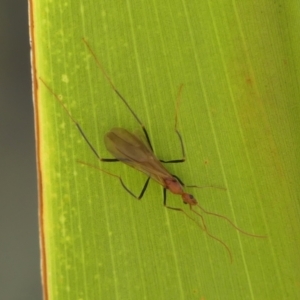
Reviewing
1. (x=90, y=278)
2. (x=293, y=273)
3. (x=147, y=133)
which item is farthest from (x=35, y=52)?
(x=293, y=273)

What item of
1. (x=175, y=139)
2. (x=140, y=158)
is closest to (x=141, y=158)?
(x=140, y=158)

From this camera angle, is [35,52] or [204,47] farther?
[204,47]

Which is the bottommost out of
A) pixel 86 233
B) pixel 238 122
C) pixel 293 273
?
pixel 293 273

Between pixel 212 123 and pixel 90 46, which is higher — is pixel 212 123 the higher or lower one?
the lower one

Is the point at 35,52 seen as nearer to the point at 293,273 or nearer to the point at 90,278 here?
the point at 90,278

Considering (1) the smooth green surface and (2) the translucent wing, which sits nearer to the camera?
(1) the smooth green surface

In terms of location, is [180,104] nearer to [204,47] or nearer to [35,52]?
[204,47]

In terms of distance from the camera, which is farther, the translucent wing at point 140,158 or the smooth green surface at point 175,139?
the translucent wing at point 140,158

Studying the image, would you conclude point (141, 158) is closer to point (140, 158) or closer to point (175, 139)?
point (140, 158)
